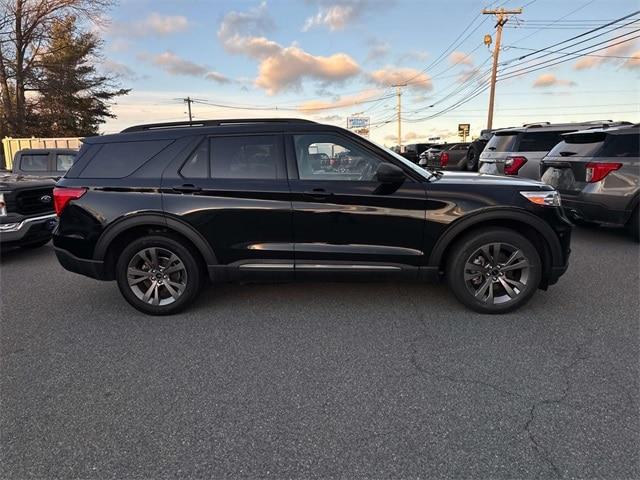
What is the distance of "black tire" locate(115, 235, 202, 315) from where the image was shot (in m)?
3.88

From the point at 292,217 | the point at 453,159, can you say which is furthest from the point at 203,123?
the point at 453,159

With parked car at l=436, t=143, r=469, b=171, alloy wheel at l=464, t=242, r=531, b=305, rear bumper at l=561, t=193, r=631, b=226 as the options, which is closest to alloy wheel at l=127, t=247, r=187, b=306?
alloy wheel at l=464, t=242, r=531, b=305

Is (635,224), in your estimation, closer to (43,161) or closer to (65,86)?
(43,161)

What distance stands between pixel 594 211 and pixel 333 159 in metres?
4.65

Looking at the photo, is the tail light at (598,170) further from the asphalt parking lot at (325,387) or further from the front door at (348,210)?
the front door at (348,210)

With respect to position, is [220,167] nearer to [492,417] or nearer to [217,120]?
[217,120]

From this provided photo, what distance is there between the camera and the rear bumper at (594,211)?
6.03 meters

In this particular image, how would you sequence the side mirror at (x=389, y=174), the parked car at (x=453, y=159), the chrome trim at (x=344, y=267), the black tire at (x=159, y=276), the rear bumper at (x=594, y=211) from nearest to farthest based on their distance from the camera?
the side mirror at (x=389, y=174), the chrome trim at (x=344, y=267), the black tire at (x=159, y=276), the rear bumper at (x=594, y=211), the parked car at (x=453, y=159)

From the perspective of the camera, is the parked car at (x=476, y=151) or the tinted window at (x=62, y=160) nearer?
the tinted window at (x=62, y=160)

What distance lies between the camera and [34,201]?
6387mm

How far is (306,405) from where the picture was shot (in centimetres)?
254

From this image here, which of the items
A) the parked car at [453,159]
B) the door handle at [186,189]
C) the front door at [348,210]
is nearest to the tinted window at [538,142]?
the front door at [348,210]

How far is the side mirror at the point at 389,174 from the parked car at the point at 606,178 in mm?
4207

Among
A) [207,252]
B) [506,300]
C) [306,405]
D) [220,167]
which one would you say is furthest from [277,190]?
[506,300]
